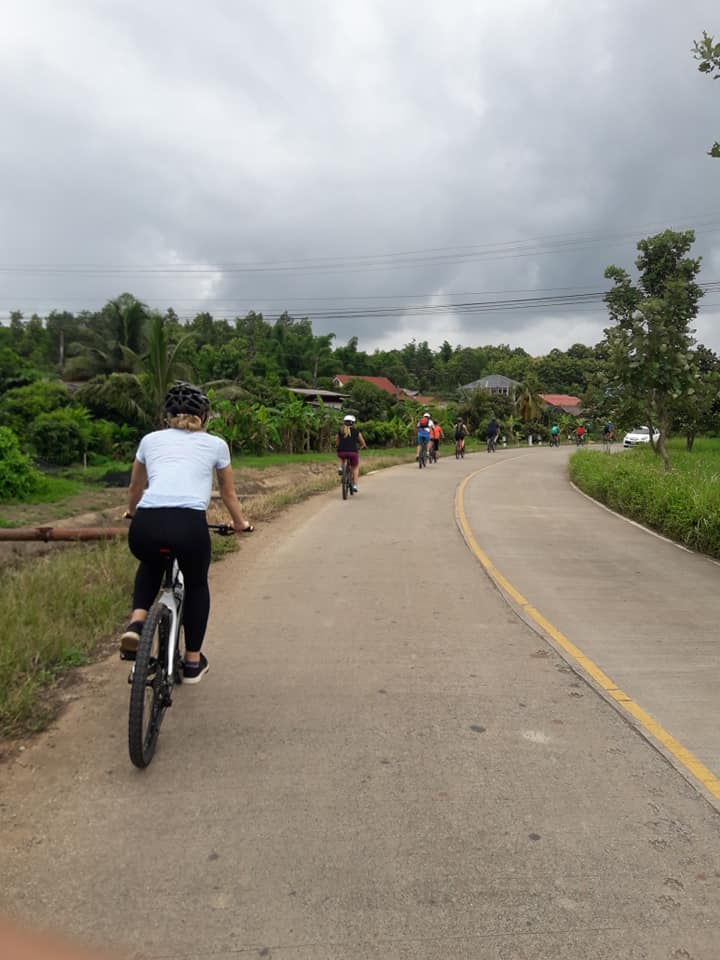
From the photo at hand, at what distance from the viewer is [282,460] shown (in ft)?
95.4

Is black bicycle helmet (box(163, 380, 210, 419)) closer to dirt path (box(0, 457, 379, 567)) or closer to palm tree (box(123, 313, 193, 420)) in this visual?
dirt path (box(0, 457, 379, 567))

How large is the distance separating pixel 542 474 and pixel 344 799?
24.4 m

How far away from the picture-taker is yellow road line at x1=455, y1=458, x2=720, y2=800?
385cm

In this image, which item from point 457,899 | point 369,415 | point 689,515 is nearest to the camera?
point 457,899

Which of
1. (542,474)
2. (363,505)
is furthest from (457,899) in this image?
(542,474)

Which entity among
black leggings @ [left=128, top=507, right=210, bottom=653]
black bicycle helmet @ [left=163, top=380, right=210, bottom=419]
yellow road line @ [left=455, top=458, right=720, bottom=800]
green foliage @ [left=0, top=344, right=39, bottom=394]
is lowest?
yellow road line @ [left=455, top=458, right=720, bottom=800]

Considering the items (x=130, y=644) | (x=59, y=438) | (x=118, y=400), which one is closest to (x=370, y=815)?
(x=130, y=644)

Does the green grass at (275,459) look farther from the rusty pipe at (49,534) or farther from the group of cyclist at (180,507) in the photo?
the group of cyclist at (180,507)

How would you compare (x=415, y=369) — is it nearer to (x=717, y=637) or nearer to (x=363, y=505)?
(x=363, y=505)

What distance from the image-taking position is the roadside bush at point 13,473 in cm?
1702

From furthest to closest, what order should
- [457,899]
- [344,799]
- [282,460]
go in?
[282,460] < [344,799] < [457,899]

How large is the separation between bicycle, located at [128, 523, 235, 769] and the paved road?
7.7 inches

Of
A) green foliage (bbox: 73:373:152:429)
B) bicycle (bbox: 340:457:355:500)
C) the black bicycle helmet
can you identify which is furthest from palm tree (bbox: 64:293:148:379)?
the black bicycle helmet

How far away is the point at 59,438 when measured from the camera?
23.9 m
